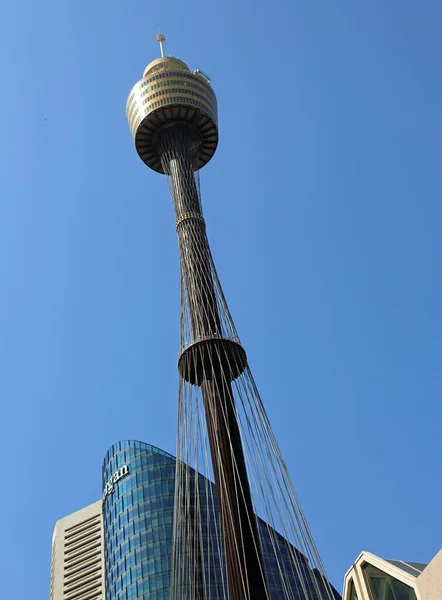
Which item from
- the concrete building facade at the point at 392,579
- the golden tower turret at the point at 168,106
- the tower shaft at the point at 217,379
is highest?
the golden tower turret at the point at 168,106

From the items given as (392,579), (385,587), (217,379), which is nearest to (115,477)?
(217,379)

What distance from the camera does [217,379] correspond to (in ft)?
168

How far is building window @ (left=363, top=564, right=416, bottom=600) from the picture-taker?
66.4 ft

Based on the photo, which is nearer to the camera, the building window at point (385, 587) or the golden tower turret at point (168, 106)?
the building window at point (385, 587)

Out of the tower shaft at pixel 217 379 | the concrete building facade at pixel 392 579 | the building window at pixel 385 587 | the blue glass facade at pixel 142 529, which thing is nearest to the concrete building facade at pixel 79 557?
the blue glass facade at pixel 142 529

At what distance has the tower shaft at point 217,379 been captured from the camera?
43.7m

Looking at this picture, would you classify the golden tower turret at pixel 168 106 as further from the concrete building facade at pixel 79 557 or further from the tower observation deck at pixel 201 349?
the concrete building facade at pixel 79 557

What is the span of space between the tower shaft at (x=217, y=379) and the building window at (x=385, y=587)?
20548 mm

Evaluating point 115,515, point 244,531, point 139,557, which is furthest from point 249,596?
point 115,515

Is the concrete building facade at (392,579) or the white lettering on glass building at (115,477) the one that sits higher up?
the white lettering on glass building at (115,477)

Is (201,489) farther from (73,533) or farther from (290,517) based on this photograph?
(290,517)

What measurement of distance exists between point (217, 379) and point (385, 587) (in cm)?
A: 2990

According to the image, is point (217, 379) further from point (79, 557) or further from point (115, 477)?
point (79, 557)

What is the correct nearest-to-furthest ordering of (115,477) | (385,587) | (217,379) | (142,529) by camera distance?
(385,587) < (217,379) < (142,529) < (115,477)
